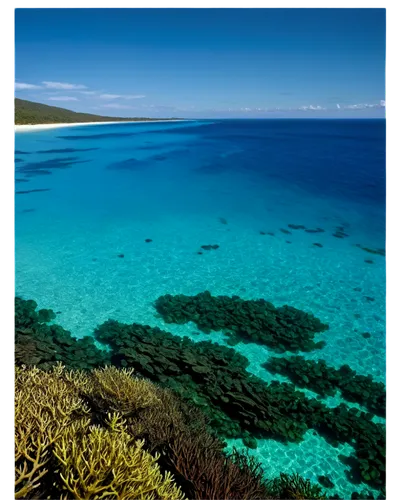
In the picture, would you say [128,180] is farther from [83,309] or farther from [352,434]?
[352,434]

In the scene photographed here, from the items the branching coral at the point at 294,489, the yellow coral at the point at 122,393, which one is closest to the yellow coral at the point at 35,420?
the yellow coral at the point at 122,393

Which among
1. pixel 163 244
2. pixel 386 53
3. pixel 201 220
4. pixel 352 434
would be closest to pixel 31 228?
pixel 163 244

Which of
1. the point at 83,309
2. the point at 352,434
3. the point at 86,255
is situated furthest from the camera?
the point at 86,255

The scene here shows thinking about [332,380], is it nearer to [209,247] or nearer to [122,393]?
[122,393]

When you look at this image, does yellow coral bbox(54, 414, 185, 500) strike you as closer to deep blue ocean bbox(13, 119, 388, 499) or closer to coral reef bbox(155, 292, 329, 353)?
deep blue ocean bbox(13, 119, 388, 499)

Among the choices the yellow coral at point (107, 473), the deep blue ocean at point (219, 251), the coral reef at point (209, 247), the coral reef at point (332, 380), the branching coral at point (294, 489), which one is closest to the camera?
the yellow coral at point (107, 473)

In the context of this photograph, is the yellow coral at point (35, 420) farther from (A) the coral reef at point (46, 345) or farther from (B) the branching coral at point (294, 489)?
(B) the branching coral at point (294, 489)
